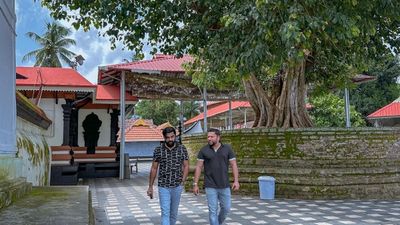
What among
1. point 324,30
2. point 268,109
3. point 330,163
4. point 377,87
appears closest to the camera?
point 324,30

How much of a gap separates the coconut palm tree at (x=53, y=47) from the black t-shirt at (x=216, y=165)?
1247 inches

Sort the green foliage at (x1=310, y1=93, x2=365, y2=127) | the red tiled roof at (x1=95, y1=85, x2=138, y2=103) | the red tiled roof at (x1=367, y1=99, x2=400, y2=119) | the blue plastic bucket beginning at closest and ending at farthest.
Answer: the blue plastic bucket < the red tiled roof at (x1=95, y1=85, x2=138, y2=103) < the red tiled roof at (x1=367, y1=99, x2=400, y2=119) < the green foliage at (x1=310, y1=93, x2=365, y2=127)

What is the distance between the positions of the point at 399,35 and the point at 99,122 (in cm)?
1127

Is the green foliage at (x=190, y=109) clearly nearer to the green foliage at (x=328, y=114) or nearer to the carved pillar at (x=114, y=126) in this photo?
the green foliage at (x=328, y=114)

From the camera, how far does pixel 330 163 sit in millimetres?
9641

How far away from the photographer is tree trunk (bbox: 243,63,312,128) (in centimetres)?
1073

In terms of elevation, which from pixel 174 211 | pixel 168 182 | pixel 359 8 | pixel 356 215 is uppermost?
pixel 359 8

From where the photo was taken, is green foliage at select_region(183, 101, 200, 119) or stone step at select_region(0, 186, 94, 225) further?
green foliage at select_region(183, 101, 200, 119)

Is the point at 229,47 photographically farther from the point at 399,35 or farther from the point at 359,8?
the point at 399,35

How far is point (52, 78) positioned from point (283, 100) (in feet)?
23.2

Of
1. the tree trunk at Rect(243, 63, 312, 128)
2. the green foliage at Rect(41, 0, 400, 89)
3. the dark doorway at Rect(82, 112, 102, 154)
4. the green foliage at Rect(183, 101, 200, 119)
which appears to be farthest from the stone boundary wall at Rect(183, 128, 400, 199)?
the green foliage at Rect(183, 101, 200, 119)

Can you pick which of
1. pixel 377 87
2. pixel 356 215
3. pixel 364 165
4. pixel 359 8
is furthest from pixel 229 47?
pixel 377 87

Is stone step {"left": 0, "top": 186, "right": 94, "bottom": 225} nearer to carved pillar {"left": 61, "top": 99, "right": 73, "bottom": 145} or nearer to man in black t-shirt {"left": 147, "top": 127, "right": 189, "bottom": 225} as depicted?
man in black t-shirt {"left": 147, "top": 127, "right": 189, "bottom": 225}

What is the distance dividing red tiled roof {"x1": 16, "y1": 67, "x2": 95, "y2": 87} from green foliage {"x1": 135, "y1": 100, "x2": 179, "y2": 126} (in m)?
31.0
